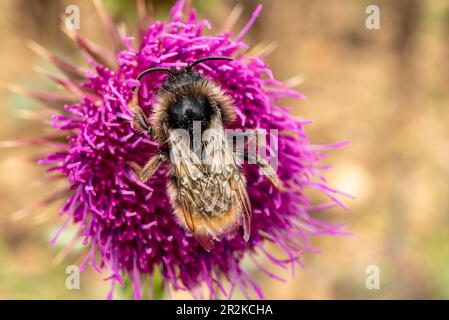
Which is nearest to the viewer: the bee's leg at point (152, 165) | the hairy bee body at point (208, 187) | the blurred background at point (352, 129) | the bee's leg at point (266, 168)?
the hairy bee body at point (208, 187)

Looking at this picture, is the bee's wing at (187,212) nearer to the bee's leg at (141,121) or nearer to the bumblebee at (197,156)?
the bumblebee at (197,156)

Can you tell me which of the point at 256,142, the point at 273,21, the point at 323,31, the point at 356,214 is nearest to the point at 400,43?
the point at 323,31

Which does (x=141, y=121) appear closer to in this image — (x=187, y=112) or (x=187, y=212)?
(x=187, y=112)

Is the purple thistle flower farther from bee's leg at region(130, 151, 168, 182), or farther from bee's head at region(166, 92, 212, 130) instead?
bee's head at region(166, 92, 212, 130)

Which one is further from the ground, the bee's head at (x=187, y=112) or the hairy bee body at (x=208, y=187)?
the bee's head at (x=187, y=112)

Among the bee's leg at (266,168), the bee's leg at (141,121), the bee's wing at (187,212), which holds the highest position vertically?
the bee's leg at (141,121)

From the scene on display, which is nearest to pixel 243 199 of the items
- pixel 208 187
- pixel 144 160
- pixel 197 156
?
pixel 208 187

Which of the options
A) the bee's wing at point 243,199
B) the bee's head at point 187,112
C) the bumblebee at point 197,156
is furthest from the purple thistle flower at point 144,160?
the bee's wing at point 243,199

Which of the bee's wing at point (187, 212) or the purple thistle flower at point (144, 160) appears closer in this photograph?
the bee's wing at point (187, 212)
